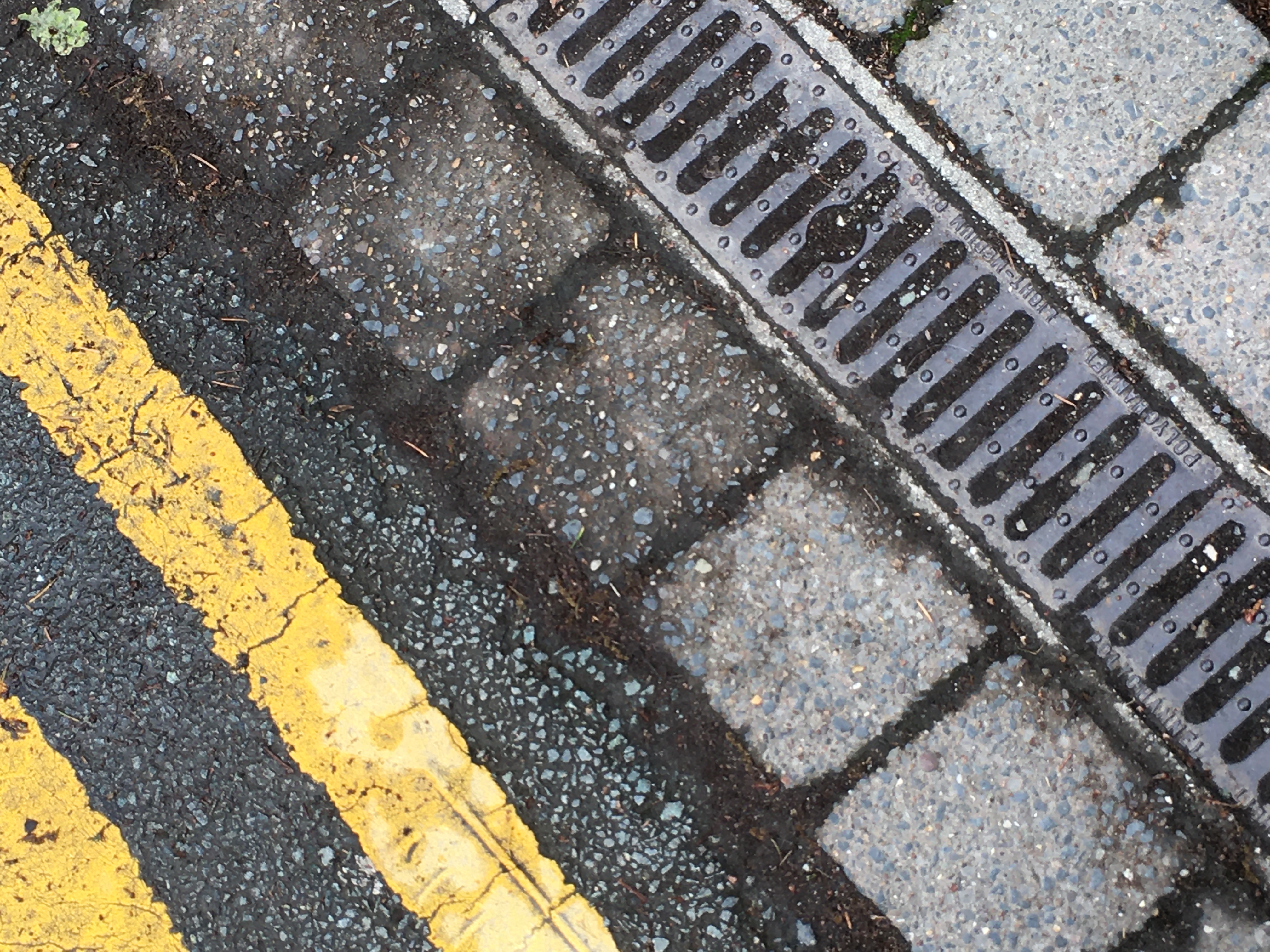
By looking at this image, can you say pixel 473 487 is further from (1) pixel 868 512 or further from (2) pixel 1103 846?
(2) pixel 1103 846

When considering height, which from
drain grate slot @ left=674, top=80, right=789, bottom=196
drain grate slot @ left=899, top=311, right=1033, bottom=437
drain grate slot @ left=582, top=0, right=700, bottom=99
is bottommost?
drain grate slot @ left=899, top=311, right=1033, bottom=437

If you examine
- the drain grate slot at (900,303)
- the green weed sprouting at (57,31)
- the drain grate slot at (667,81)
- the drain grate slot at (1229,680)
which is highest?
the green weed sprouting at (57,31)

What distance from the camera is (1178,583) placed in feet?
6.92

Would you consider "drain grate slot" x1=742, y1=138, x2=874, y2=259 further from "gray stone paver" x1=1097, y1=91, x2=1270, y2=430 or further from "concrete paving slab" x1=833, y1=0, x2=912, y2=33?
"gray stone paver" x1=1097, y1=91, x2=1270, y2=430

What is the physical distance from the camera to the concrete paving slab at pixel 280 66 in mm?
2258

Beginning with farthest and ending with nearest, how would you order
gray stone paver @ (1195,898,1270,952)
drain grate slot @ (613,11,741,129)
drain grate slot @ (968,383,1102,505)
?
drain grate slot @ (613,11,741,129) → drain grate slot @ (968,383,1102,505) → gray stone paver @ (1195,898,1270,952)

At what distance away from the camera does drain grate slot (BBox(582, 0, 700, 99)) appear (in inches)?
88.8

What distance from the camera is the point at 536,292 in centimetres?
220

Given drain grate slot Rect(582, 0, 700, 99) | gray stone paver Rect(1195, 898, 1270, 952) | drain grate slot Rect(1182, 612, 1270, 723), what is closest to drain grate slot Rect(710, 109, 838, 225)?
drain grate slot Rect(582, 0, 700, 99)

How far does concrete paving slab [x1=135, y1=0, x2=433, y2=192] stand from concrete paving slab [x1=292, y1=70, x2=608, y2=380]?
96 mm

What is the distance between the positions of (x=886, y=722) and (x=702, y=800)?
1.56ft

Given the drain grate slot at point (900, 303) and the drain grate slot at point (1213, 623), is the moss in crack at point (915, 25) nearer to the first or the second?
the drain grate slot at point (900, 303)

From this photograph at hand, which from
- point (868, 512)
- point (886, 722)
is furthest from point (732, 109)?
point (886, 722)

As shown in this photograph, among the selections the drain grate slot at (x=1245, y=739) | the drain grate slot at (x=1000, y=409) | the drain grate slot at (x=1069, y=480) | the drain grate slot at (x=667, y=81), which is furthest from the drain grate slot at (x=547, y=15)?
the drain grate slot at (x=1245, y=739)
